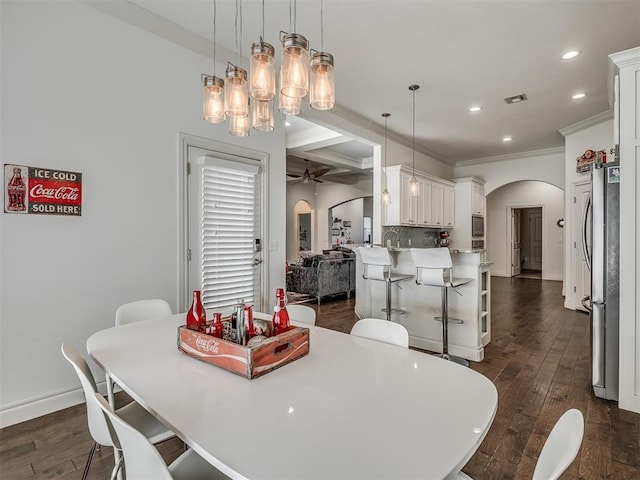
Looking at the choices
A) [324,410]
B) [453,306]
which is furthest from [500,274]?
[324,410]

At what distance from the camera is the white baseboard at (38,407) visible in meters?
2.26

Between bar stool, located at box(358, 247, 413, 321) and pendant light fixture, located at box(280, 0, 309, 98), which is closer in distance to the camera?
pendant light fixture, located at box(280, 0, 309, 98)

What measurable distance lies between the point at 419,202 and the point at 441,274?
3.38m

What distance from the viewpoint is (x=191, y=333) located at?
4.99ft

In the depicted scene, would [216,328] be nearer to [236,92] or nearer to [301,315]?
[301,315]

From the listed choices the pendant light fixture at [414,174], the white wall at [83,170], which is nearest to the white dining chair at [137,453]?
the white wall at [83,170]

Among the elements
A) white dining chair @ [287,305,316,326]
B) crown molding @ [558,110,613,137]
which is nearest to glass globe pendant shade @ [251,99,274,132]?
white dining chair @ [287,305,316,326]

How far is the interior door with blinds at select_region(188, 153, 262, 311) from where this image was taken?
3.21 m

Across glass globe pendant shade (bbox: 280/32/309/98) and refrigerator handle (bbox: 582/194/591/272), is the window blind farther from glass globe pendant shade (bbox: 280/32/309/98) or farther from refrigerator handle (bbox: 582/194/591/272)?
refrigerator handle (bbox: 582/194/591/272)

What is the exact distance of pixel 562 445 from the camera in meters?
0.94

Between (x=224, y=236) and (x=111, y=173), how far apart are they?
1099mm

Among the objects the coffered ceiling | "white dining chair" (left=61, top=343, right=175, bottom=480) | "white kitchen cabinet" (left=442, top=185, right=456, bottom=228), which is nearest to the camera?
"white dining chair" (left=61, top=343, right=175, bottom=480)

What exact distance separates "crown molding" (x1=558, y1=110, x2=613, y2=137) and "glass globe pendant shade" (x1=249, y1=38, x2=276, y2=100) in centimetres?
574

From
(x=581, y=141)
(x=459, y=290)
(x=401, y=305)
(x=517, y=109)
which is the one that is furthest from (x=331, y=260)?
(x=581, y=141)
